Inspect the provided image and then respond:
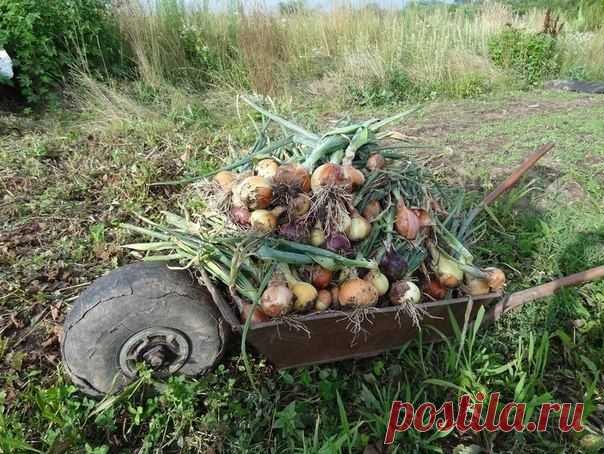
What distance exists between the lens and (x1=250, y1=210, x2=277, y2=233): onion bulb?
5.19 ft

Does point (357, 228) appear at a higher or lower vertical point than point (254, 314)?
higher

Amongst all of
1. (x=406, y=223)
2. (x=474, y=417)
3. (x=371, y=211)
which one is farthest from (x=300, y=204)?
(x=474, y=417)

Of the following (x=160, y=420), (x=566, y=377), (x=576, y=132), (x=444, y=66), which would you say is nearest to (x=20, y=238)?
(x=160, y=420)

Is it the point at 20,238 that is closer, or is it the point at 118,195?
the point at 20,238

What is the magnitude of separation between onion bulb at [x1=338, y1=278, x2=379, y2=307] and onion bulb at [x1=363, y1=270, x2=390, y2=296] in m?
0.05

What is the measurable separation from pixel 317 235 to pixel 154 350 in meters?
0.79

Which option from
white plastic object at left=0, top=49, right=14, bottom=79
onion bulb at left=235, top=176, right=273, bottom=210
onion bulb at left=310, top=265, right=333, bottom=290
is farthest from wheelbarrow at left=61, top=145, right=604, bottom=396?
white plastic object at left=0, top=49, right=14, bottom=79

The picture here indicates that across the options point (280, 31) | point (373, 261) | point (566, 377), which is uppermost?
point (280, 31)

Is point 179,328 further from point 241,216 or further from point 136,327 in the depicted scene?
point 241,216

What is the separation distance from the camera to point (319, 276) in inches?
63.5

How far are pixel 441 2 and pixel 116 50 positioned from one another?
22.9 feet

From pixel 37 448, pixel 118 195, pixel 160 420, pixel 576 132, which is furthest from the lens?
pixel 576 132

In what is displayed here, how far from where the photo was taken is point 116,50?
621cm

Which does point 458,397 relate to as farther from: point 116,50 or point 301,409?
point 116,50
